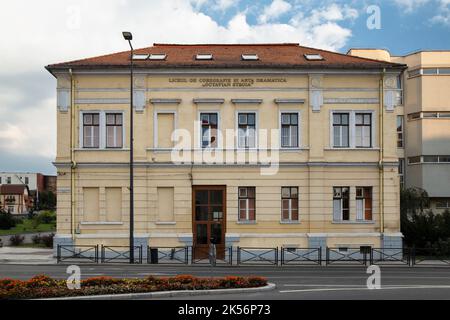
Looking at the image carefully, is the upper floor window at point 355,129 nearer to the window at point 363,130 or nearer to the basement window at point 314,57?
the window at point 363,130

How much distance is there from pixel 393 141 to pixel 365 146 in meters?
1.47

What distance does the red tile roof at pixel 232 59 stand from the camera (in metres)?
31.4

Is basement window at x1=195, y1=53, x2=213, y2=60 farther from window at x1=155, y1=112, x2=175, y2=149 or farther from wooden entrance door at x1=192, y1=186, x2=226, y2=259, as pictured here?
wooden entrance door at x1=192, y1=186, x2=226, y2=259

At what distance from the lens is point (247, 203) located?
105 ft

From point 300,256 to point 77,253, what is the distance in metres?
11.2

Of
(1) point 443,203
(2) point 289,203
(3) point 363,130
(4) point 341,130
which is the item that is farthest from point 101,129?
(1) point 443,203

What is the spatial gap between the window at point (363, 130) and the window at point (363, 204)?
2387 millimetres

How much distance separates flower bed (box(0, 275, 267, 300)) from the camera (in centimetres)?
1477

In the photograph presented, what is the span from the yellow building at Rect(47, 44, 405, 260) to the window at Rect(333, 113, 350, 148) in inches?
9.6

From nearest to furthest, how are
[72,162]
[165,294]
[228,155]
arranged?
[165,294] < [72,162] < [228,155]

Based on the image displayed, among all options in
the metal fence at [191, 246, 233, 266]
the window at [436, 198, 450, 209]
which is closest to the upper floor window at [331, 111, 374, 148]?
the metal fence at [191, 246, 233, 266]

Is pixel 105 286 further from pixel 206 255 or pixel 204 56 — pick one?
pixel 204 56

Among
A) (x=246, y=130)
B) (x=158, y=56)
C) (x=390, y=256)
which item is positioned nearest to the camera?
(x=390, y=256)

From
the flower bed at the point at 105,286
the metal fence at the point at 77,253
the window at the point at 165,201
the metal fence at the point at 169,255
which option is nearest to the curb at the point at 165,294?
the flower bed at the point at 105,286
